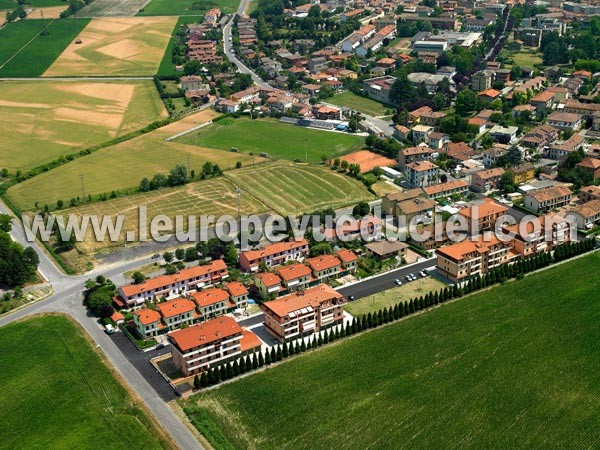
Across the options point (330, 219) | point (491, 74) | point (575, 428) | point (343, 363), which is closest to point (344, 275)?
point (330, 219)

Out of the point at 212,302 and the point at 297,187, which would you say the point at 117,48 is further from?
the point at 212,302

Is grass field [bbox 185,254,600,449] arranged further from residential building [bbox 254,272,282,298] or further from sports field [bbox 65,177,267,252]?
sports field [bbox 65,177,267,252]

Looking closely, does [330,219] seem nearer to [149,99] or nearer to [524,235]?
[524,235]

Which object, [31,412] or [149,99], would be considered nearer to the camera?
[31,412]

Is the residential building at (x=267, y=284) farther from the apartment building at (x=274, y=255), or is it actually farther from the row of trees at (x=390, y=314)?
the row of trees at (x=390, y=314)

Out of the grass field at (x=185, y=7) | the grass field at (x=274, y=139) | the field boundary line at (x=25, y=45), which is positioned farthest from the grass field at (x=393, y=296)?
the grass field at (x=185, y=7)

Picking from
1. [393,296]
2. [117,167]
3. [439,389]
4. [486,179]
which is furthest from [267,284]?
[117,167]
